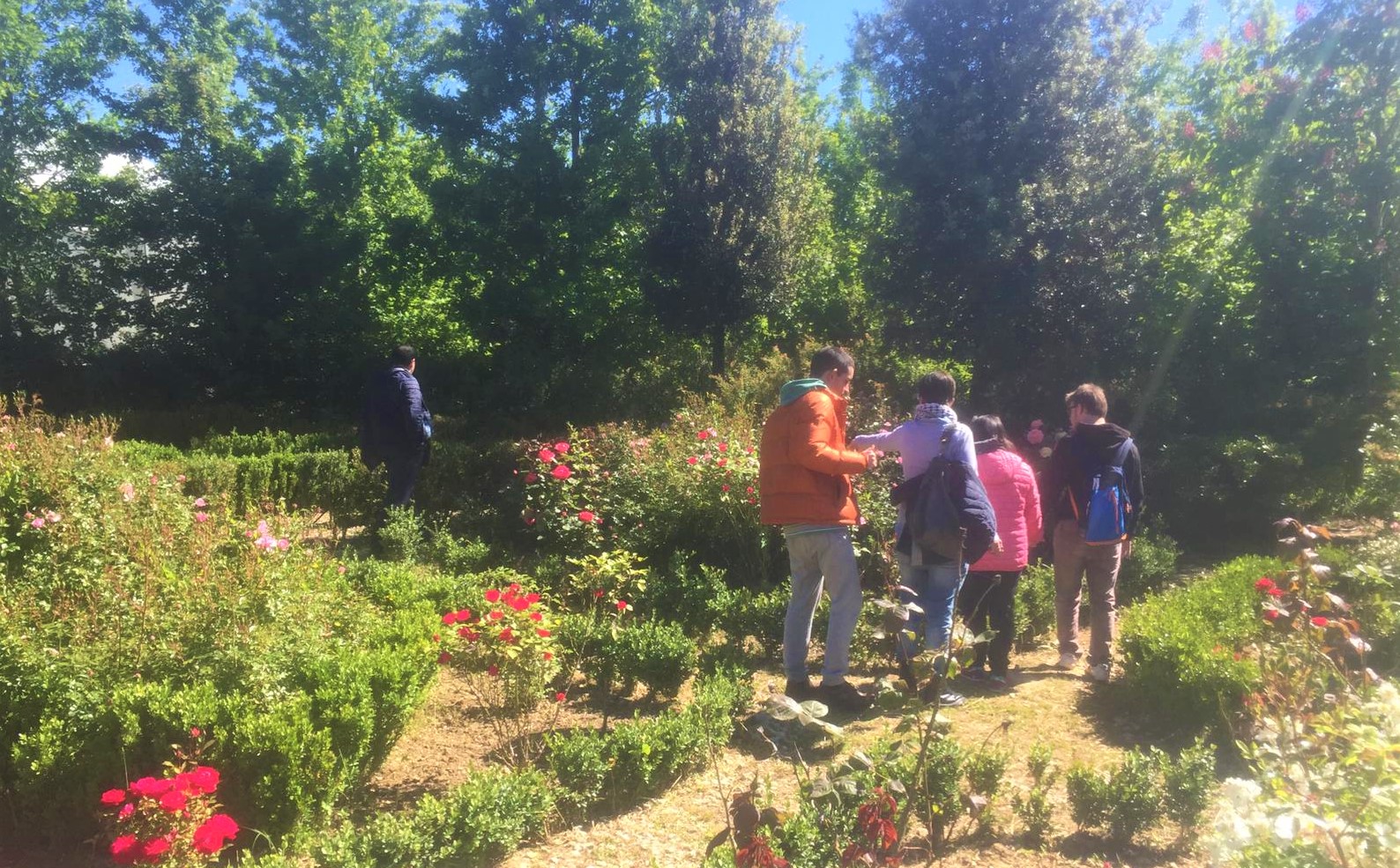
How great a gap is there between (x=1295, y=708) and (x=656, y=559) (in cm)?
466

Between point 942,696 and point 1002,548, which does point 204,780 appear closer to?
point 942,696

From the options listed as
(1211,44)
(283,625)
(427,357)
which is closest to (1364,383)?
(1211,44)

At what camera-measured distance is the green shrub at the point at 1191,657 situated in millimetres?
4035

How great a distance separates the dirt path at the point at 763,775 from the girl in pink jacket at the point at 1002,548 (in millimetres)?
270

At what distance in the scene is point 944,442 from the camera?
14.0 ft

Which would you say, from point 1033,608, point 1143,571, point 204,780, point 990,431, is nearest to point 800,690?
point 990,431

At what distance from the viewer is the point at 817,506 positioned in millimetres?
4047

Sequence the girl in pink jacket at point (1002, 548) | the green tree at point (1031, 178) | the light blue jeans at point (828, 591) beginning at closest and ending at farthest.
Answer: the light blue jeans at point (828, 591), the girl in pink jacket at point (1002, 548), the green tree at point (1031, 178)

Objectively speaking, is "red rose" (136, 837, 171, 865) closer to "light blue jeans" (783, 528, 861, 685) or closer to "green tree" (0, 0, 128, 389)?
"light blue jeans" (783, 528, 861, 685)

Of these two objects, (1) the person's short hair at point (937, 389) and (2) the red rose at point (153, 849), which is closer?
(2) the red rose at point (153, 849)

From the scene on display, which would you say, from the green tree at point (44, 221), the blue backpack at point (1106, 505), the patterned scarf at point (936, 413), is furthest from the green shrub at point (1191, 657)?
the green tree at point (44, 221)

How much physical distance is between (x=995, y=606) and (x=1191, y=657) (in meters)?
1.01

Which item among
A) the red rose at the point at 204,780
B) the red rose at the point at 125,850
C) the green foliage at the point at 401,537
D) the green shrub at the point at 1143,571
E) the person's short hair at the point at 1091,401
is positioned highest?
the person's short hair at the point at 1091,401

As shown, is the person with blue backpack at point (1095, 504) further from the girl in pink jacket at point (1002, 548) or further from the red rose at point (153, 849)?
the red rose at point (153, 849)
